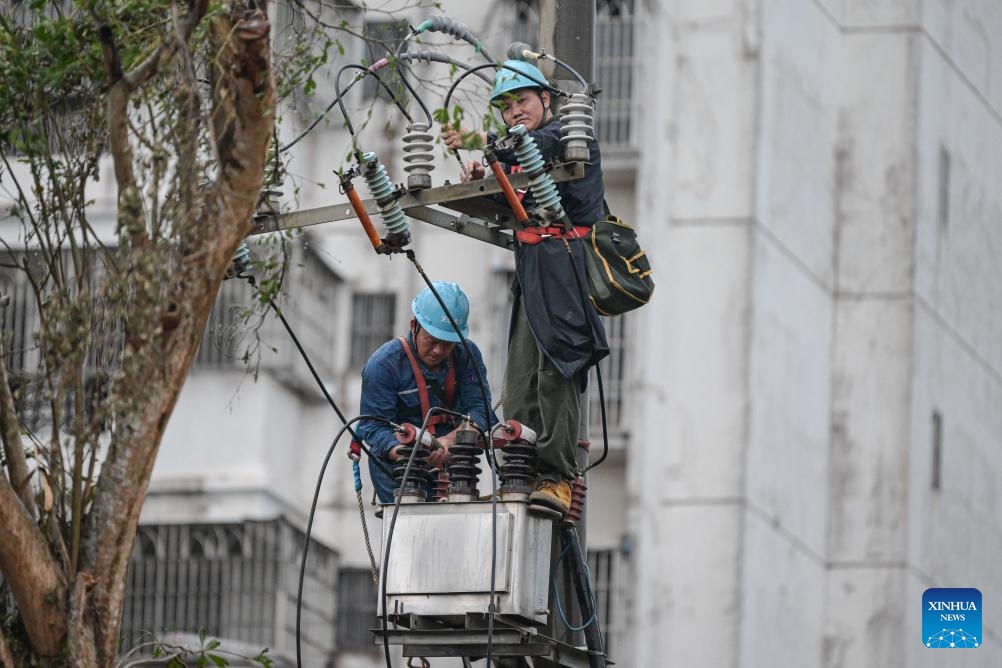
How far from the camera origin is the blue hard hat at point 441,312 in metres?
14.2

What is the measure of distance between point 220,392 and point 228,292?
3.57 feet

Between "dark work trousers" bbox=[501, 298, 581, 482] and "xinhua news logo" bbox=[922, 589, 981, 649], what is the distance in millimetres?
18102

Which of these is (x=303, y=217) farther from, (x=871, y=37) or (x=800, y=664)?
(x=871, y=37)

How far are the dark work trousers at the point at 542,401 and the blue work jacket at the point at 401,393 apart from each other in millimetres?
289

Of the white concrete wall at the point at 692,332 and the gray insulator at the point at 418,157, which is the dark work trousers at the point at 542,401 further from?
the white concrete wall at the point at 692,332

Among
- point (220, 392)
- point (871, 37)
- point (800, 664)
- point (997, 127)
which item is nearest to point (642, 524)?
point (800, 664)

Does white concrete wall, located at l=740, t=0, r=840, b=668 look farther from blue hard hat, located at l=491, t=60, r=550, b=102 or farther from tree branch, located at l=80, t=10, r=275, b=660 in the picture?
tree branch, located at l=80, t=10, r=275, b=660

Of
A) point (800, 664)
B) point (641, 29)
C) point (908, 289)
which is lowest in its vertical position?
point (800, 664)

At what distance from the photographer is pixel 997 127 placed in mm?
37031

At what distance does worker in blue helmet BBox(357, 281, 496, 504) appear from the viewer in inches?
558

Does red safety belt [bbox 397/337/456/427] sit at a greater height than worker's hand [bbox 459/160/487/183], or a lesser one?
lesser

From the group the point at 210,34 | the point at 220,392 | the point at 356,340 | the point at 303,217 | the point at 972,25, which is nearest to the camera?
the point at 210,34

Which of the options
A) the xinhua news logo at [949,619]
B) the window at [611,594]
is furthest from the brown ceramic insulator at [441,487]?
the xinhua news logo at [949,619]

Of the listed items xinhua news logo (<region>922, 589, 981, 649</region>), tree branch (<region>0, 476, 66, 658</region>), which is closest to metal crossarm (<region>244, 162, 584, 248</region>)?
tree branch (<region>0, 476, 66, 658</region>)
